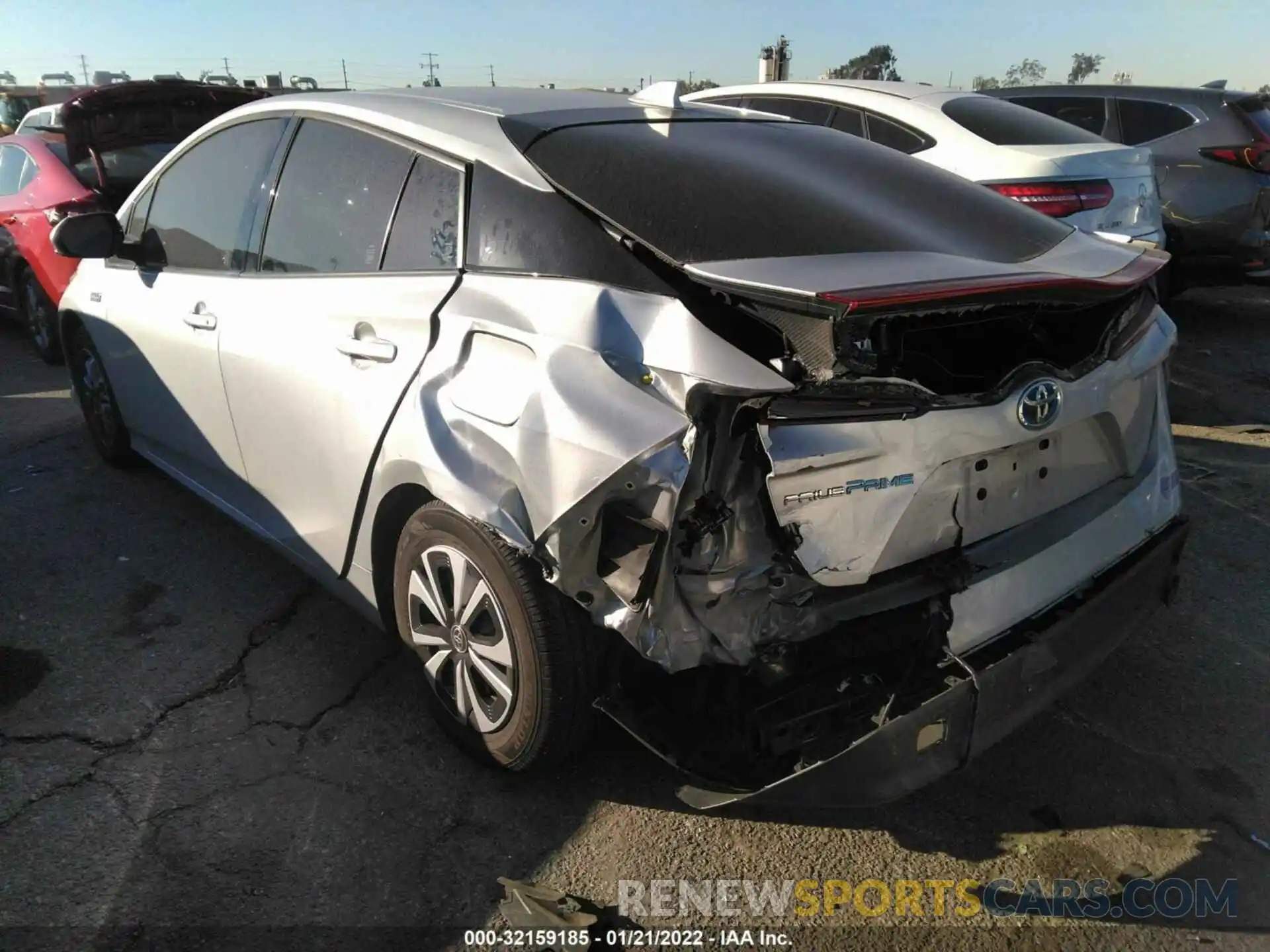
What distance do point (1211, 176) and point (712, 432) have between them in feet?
24.3

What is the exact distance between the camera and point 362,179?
2887mm

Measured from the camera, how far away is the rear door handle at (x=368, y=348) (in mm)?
2527

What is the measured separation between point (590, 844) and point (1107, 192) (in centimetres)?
509

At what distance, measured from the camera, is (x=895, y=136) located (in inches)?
238

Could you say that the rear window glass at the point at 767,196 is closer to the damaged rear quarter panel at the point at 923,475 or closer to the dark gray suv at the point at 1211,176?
the damaged rear quarter panel at the point at 923,475

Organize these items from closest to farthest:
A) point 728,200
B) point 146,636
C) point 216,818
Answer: point 728,200 < point 216,818 < point 146,636

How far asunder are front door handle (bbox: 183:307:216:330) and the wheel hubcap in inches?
53.8

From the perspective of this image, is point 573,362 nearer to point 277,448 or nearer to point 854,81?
point 277,448

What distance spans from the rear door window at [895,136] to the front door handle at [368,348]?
4.37 meters

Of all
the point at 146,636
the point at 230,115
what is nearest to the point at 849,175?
the point at 230,115

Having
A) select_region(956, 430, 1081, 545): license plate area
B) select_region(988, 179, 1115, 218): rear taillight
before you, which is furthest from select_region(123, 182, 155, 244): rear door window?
select_region(988, 179, 1115, 218): rear taillight

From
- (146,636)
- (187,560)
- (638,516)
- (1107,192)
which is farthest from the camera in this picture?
(1107,192)

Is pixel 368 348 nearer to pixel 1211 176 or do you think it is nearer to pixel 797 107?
pixel 797 107

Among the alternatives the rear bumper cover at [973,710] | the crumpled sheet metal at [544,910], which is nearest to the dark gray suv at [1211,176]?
the rear bumper cover at [973,710]
